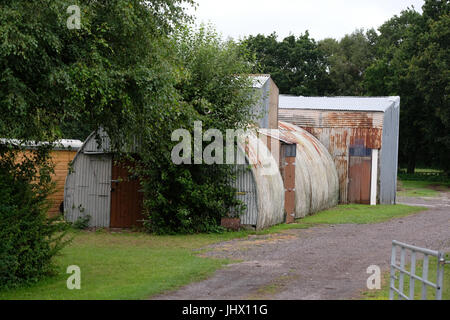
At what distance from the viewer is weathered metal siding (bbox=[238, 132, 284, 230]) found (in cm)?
1759

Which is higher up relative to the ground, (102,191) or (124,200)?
(102,191)

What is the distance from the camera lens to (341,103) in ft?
98.6

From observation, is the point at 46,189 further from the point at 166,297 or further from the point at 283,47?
the point at 283,47

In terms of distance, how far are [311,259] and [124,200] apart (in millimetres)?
7732

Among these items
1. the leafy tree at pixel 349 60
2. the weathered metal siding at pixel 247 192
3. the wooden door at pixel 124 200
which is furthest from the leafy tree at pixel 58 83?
the leafy tree at pixel 349 60

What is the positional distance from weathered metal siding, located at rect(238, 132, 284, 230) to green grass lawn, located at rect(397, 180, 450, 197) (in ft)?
55.6

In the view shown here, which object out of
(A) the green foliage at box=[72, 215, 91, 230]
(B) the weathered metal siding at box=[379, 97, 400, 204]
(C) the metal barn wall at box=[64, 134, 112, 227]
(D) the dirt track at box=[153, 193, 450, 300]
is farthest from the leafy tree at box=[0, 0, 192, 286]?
(B) the weathered metal siding at box=[379, 97, 400, 204]

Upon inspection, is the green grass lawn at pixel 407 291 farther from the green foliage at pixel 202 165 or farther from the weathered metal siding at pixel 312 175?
the weathered metal siding at pixel 312 175

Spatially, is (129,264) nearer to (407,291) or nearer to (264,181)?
(407,291)

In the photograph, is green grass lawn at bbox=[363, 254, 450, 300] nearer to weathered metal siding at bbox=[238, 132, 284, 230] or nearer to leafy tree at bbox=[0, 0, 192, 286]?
leafy tree at bbox=[0, 0, 192, 286]

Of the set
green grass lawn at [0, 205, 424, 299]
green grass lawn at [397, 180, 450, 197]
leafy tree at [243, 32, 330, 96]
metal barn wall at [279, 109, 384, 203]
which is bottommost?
green grass lawn at [0, 205, 424, 299]

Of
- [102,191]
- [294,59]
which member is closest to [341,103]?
[102,191]

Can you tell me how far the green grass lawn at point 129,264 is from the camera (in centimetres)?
934

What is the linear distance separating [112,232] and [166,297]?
9125mm
